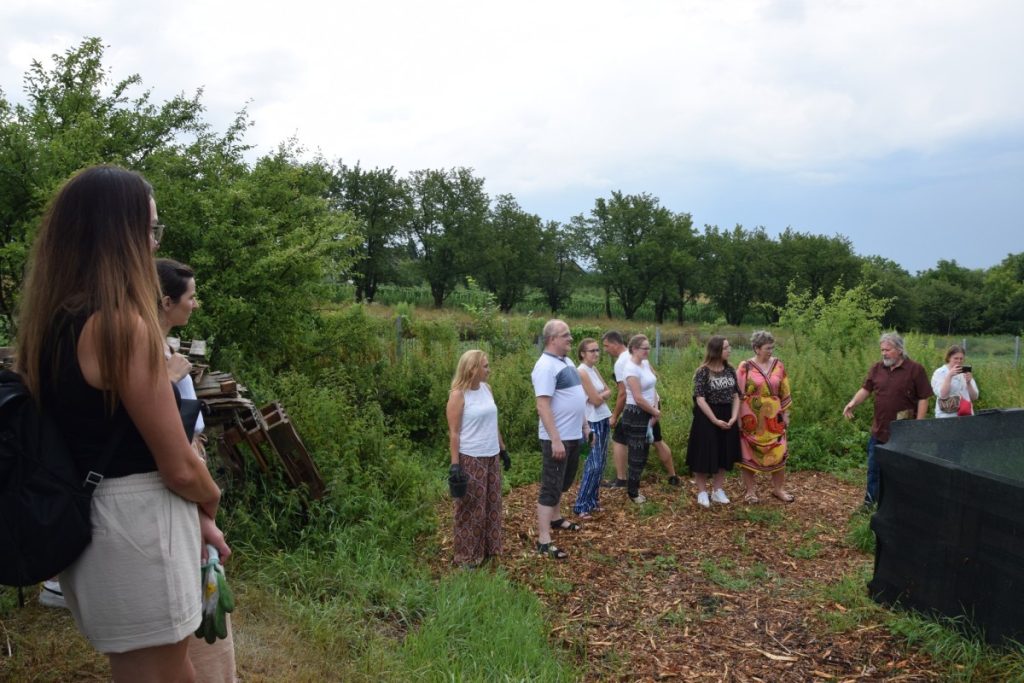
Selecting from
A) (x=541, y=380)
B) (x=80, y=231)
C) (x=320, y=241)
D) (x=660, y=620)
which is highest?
(x=320, y=241)

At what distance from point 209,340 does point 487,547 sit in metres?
3.66

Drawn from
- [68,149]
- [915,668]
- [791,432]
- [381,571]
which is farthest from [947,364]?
[68,149]

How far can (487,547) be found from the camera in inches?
235

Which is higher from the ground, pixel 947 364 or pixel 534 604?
pixel 947 364

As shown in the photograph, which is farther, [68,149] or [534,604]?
[68,149]

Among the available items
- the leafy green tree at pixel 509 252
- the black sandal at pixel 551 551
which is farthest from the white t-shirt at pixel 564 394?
the leafy green tree at pixel 509 252

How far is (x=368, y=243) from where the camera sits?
47.7 metres

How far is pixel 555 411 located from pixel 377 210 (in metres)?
44.5

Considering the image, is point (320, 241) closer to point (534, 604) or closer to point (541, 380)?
point (541, 380)

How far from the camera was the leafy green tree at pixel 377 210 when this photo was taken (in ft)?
156

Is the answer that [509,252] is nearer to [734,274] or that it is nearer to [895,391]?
[734,274]

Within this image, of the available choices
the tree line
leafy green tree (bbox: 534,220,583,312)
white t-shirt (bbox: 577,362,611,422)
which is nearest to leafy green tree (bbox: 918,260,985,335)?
the tree line

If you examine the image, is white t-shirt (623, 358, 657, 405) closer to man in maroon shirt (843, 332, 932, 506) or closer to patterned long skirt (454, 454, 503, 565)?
man in maroon shirt (843, 332, 932, 506)

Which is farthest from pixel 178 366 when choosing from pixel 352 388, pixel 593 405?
pixel 352 388
